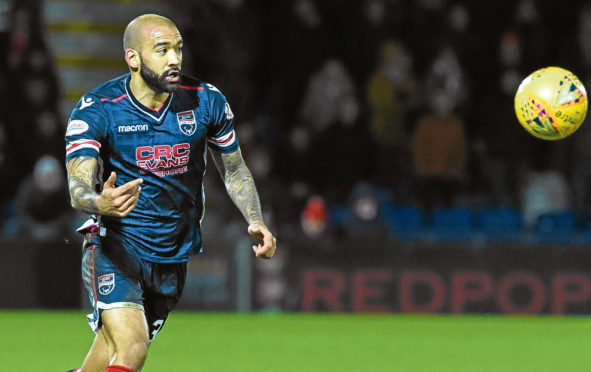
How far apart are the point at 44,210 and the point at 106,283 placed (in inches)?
314

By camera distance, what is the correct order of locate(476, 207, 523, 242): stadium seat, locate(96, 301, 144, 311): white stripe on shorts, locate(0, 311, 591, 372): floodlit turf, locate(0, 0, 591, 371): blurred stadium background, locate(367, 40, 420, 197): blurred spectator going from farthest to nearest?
1. locate(367, 40, 420, 197): blurred spectator
2. locate(476, 207, 523, 242): stadium seat
3. locate(0, 0, 591, 371): blurred stadium background
4. locate(0, 311, 591, 372): floodlit turf
5. locate(96, 301, 144, 311): white stripe on shorts

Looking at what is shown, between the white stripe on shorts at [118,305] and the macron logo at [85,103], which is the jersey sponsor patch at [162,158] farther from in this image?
the white stripe on shorts at [118,305]

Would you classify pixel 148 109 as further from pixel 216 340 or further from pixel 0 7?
pixel 0 7

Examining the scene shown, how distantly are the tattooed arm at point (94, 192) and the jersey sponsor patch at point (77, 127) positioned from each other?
15 centimetres

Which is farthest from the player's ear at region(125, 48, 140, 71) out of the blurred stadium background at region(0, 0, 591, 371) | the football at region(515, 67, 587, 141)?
the blurred stadium background at region(0, 0, 591, 371)

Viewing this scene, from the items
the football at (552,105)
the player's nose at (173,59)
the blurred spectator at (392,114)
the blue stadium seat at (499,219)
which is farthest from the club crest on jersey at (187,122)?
the blurred spectator at (392,114)

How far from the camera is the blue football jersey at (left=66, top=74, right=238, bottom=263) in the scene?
5773 millimetres

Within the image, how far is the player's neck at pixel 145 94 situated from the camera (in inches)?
230

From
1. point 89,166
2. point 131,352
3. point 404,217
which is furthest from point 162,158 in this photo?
point 404,217

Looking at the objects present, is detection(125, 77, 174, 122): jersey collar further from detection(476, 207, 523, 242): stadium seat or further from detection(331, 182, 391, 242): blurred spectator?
detection(476, 207, 523, 242): stadium seat

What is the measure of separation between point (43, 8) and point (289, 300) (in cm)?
569

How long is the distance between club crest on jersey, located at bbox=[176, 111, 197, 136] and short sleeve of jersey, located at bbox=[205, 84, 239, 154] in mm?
133

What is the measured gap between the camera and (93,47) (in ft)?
52.2

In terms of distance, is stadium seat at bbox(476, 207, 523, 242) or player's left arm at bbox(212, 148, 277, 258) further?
stadium seat at bbox(476, 207, 523, 242)
